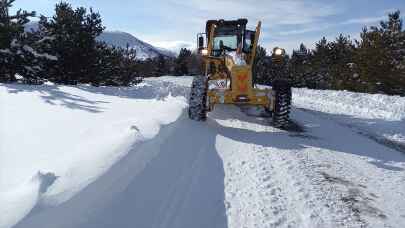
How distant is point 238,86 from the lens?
9.92m

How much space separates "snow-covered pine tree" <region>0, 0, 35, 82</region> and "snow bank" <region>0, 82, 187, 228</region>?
2906 mm

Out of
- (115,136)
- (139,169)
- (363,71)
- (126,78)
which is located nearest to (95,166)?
(139,169)

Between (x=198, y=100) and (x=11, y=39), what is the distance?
867 centimetres

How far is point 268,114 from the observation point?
39.2ft

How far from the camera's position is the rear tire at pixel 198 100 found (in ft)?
32.4

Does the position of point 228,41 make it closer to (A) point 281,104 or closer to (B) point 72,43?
(A) point 281,104

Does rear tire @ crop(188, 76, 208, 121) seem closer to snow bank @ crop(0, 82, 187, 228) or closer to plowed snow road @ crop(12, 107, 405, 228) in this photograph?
snow bank @ crop(0, 82, 187, 228)

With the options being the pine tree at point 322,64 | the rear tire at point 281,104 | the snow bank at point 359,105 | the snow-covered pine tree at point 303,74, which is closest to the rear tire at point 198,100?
the rear tire at point 281,104

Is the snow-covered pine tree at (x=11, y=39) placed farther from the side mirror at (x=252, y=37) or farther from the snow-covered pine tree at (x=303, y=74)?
the snow-covered pine tree at (x=303, y=74)

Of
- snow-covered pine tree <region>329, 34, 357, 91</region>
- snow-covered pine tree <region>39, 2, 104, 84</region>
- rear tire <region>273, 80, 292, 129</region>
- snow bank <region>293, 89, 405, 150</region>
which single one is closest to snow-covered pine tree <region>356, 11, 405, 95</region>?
snow-covered pine tree <region>329, 34, 357, 91</region>

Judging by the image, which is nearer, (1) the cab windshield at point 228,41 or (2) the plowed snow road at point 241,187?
(2) the plowed snow road at point 241,187

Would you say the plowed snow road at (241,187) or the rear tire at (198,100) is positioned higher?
the rear tire at (198,100)

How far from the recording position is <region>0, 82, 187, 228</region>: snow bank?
13.1 ft

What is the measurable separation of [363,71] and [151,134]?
26.9m
